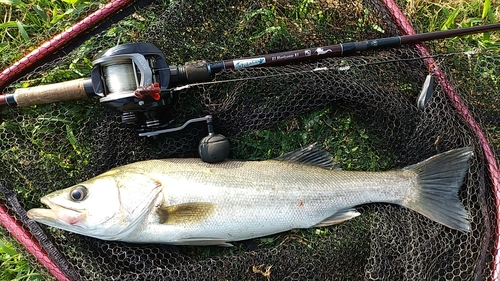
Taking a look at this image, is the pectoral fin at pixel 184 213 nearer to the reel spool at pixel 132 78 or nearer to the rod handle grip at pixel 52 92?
the reel spool at pixel 132 78

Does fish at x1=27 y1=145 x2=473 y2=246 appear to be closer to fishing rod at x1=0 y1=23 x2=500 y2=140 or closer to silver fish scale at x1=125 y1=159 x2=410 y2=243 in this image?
silver fish scale at x1=125 y1=159 x2=410 y2=243

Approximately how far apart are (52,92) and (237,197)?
1.45 metres

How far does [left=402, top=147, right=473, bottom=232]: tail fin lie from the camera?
9.55 ft

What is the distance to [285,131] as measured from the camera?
10.5 ft

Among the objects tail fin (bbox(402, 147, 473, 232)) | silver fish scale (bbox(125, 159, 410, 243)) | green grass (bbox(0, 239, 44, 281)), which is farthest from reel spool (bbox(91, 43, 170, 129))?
tail fin (bbox(402, 147, 473, 232))

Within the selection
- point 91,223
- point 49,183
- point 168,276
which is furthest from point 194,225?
point 49,183

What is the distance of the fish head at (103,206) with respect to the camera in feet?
8.65

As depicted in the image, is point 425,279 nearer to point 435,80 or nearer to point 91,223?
point 435,80

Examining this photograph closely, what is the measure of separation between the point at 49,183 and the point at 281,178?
1701mm

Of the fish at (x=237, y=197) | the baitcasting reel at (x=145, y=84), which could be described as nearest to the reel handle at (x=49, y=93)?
the baitcasting reel at (x=145, y=84)

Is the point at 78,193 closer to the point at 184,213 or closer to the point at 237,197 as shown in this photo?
the point at 184,213

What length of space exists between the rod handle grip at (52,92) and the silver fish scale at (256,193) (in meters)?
0.62

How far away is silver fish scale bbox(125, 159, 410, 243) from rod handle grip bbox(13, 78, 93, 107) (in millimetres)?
623

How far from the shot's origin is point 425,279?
2836 mm
